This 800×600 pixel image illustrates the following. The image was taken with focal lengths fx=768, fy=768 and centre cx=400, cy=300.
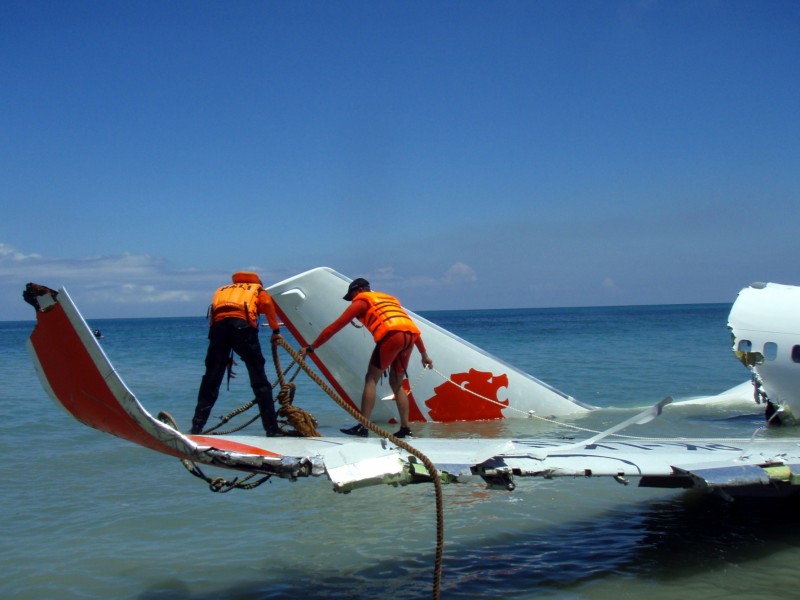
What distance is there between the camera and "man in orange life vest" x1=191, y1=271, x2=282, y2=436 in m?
5.58

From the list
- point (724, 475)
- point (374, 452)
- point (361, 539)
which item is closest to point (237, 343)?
point (361, 539)

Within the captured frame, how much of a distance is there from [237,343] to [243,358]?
→ 0.44 feet

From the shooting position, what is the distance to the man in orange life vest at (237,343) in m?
5.58

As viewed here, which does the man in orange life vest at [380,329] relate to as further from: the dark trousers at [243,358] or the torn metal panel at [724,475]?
the torn metal panel at [724,475]

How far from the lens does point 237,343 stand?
5.59m

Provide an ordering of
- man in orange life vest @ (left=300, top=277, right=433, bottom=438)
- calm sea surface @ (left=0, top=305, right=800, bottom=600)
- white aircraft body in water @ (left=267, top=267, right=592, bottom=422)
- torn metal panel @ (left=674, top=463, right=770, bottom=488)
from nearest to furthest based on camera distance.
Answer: torn metal panel @ (left=674, top=463, right=770, bottom=488) < calm sea surface @ (left=0, top=305, right=800, bottom=600) < man in orange life vest @ (left=300, top=277, right=433, bottom=438) < white aircraft body in water @ (left=267, top=267, right=592, bottom=422)

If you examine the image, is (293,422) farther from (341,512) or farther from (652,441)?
(652,441)

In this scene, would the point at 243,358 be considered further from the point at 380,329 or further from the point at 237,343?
the point at 380,329

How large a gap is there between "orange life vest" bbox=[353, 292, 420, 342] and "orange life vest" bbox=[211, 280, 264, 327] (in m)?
1.16

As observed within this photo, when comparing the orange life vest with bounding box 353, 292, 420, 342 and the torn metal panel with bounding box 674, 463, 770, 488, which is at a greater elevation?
the orange life vest with bounding box 353, 292, 420, 342

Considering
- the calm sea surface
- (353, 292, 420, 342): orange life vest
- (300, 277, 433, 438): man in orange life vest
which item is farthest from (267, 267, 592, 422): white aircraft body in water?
the calm sea surface

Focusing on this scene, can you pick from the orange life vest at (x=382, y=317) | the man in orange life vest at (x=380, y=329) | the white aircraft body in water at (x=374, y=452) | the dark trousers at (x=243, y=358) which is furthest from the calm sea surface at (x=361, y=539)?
the orange life vest at (x=382, y=317)

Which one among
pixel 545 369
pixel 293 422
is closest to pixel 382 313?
pixel 293 422

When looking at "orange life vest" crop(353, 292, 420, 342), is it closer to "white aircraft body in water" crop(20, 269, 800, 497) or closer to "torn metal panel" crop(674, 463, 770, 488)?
"white aircraft body in water" crop(20, 269, 800, 497)
